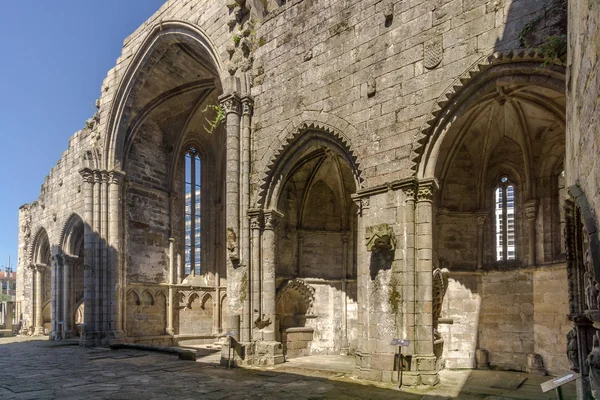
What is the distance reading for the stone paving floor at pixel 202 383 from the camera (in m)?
7.31

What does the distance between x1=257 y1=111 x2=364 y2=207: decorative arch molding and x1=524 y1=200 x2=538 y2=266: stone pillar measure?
3660 mm

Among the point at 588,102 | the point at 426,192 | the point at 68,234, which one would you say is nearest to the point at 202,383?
the point at 426,192

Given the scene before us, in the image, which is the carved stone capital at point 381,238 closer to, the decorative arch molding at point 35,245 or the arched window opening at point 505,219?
the arched window opening at point 505,219

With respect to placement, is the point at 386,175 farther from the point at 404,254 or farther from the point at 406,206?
the point at 404,254

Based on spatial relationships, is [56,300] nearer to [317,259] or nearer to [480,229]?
[317,259]

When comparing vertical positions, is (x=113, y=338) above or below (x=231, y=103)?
below

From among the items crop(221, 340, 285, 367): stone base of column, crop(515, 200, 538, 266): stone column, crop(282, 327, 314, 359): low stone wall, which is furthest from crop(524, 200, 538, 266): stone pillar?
crop(221, 340, 285, 367): stone base of column

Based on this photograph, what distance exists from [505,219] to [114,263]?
11.9 meters

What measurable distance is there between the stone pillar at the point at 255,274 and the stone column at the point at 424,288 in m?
3.92

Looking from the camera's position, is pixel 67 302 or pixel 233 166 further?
pixel 67 302

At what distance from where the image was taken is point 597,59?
3.23 m

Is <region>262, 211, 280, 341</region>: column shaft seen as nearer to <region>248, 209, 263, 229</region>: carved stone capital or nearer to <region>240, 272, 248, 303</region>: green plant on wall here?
<region>248, 209, 263, 229</region>: carved stone capital

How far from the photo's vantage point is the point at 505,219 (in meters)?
10.3

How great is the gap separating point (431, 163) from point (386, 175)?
0.83 metres
